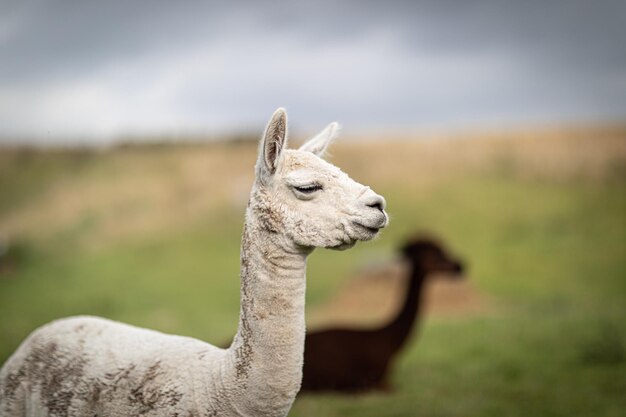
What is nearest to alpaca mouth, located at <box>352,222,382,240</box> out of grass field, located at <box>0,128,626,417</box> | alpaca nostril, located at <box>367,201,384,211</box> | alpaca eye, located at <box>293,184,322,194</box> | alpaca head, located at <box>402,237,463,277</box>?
alpaca nostril, located at <box>367,201,384,211</box>

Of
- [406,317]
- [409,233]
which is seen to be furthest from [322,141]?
[409,233]

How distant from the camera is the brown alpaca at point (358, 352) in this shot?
9789mm

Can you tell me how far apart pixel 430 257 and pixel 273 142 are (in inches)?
284

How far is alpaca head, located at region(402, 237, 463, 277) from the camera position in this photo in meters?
10.7

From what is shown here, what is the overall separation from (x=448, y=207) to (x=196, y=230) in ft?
30.4

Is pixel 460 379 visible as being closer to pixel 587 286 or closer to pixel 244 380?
pixel 244 380

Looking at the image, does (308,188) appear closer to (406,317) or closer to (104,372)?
(104,372)

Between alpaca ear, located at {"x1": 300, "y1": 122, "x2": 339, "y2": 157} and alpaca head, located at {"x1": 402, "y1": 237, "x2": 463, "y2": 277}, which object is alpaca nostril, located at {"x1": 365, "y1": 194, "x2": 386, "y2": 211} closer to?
alpaca ear, located at {"x1": 300, "y1": 122, "x2": 339, "y2": 157}

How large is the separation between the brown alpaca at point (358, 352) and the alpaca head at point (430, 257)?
154 millimetres

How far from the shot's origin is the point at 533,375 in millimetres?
10844

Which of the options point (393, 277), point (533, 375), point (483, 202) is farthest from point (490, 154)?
point (533, 375)

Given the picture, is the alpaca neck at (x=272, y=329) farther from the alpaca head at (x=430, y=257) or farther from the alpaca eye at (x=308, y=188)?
the alpaca head at (x=430, y=257)

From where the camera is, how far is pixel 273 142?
393cm

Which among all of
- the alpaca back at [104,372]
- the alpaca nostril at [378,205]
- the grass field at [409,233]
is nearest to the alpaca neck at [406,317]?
the grass field at [409,233]
